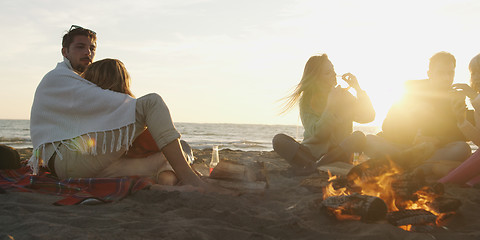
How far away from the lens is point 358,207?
2379mm

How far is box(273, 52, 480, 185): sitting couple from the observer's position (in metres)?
4.54

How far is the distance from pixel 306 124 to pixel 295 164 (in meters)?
0.59

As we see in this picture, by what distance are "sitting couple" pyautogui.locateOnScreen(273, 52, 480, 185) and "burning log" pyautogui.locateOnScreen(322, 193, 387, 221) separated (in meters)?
2.10

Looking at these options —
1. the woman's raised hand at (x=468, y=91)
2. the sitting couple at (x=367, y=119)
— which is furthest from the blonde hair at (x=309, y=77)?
the woman's raised hand at (x=468, y=91)

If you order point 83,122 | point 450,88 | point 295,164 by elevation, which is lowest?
point 295,164

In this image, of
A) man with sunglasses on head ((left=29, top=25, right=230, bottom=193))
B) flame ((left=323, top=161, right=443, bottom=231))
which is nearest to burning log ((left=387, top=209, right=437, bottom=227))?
flame ((left=323, top=161, right=443, bottom=231))

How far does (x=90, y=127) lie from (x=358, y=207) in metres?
2.21

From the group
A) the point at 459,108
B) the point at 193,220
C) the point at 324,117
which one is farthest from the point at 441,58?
Result: the point at 193,220

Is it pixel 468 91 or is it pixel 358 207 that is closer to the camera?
pixel 358 207

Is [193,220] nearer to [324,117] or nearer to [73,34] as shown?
[73,34]

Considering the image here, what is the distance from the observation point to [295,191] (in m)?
3.51

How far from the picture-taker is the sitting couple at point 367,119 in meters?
4.54

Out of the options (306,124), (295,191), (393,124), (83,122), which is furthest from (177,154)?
(393,124)

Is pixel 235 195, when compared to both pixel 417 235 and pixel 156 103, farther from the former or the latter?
pixel 417 235
